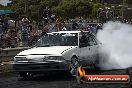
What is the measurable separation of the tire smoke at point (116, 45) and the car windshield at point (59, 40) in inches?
41.9

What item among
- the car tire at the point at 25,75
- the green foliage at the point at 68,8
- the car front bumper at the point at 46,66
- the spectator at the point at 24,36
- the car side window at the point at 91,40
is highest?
the green foliage at the point at 68,8

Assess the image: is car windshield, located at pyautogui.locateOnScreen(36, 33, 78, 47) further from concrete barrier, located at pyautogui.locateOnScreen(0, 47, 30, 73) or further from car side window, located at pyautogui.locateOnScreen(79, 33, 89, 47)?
concrete barrier, located at pyautogui.locateOnScreen(0, 47, 30, 73)

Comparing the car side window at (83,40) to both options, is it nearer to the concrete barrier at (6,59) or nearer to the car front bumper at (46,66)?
the car front bumper at (46,66)

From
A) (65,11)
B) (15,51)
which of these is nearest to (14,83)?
(15,51)

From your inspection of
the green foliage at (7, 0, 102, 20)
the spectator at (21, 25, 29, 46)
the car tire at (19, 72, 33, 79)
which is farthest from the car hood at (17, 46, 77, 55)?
the green foliage at (7, 0, 102, 20)

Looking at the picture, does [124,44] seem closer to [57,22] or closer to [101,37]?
[101,37]

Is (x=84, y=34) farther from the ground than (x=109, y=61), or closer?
farther from the ground

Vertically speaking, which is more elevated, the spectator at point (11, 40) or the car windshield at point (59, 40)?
the car windshield at point (59, 40)

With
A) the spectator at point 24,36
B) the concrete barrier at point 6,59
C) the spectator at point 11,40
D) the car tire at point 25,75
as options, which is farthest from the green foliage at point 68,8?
the car tire at point 25,75

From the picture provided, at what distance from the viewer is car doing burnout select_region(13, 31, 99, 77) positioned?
12172 millimetres

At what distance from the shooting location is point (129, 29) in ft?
38.7

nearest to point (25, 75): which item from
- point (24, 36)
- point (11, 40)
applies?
point (11, 40)

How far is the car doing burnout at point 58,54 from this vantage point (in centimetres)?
1217

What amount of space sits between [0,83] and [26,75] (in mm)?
1476
